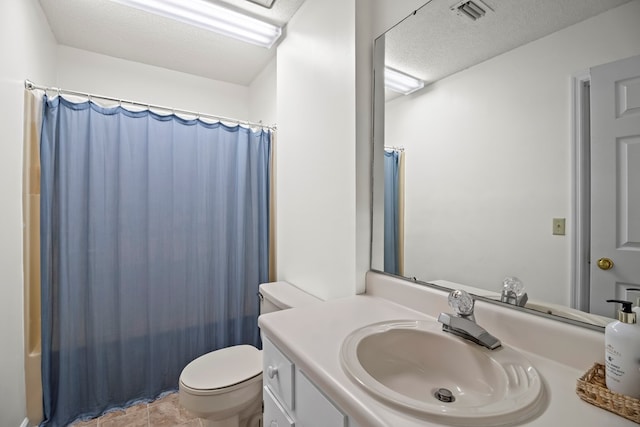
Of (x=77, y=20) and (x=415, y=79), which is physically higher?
Result: (x=77, y=20)

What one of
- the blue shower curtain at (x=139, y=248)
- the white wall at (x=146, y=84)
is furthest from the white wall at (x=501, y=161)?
the white wall at (x=146, y=84)

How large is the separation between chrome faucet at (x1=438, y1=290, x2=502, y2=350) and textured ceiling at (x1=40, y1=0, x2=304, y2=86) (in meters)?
1.88

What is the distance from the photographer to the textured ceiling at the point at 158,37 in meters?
1.79

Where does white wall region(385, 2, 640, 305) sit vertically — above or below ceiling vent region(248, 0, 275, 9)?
below

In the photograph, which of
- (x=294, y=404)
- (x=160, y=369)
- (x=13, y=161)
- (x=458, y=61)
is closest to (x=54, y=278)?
(x=13, y=161)

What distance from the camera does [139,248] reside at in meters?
1.84

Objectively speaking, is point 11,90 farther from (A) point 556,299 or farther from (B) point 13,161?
(A) point 556,299

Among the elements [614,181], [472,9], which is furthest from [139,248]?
[614,181]

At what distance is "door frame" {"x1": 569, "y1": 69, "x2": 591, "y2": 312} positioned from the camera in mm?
743

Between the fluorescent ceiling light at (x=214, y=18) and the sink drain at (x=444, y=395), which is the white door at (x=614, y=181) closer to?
the sink drain at (x=444, y=395)

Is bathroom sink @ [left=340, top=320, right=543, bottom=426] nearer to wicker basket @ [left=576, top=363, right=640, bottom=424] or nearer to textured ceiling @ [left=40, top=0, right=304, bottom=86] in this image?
wicker basket @ [left=576, top=363, right=640, bottom=424]

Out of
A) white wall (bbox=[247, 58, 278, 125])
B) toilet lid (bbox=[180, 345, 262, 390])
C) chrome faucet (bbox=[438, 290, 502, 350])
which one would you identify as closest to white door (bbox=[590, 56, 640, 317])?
chrome faucet (bbox=[438, 290, 502, 350])

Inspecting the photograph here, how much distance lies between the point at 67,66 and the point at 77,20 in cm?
51

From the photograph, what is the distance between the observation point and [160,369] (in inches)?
74.9
